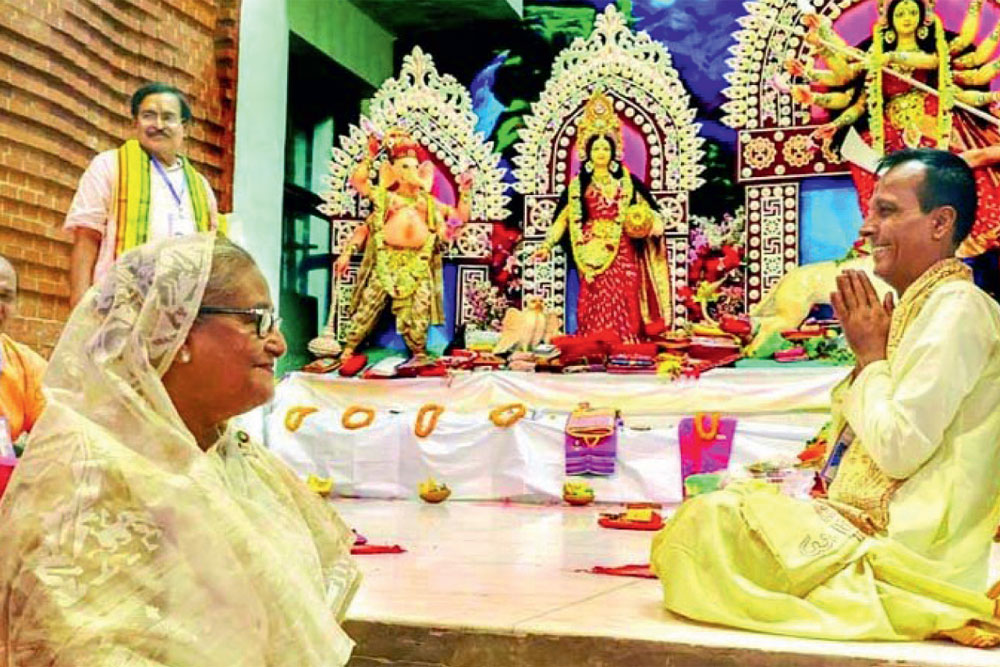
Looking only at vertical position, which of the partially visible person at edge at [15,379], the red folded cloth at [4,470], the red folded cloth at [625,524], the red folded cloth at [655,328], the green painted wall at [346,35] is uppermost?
the green painted wall at [346,35]

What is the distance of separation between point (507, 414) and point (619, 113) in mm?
2752

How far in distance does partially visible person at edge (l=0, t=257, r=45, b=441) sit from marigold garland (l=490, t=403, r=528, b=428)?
11.8ft

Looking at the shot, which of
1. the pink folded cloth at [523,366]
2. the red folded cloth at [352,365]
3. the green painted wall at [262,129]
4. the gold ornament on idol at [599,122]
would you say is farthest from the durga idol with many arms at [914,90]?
the green painted wall at [262,129]

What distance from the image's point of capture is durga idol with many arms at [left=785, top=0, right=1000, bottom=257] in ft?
24.9

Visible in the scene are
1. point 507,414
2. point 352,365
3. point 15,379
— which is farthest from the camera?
point 352,365

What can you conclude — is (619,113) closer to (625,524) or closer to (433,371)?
(433,371)

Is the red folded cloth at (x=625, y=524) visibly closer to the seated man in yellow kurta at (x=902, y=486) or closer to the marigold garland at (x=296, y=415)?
the marigold garland at (x=296, y=415)

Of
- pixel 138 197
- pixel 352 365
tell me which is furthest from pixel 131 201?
pixel 352 365

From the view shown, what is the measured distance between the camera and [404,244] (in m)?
8.64

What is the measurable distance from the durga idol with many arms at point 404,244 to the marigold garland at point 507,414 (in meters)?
1.66

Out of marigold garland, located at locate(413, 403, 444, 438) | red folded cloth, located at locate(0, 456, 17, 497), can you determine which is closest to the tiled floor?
red folded cloth, located at locate(0, 456, 17, 497)

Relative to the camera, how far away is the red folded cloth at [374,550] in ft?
14.1

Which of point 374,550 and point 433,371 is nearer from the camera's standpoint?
point 374,550

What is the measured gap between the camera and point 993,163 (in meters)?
7.51
